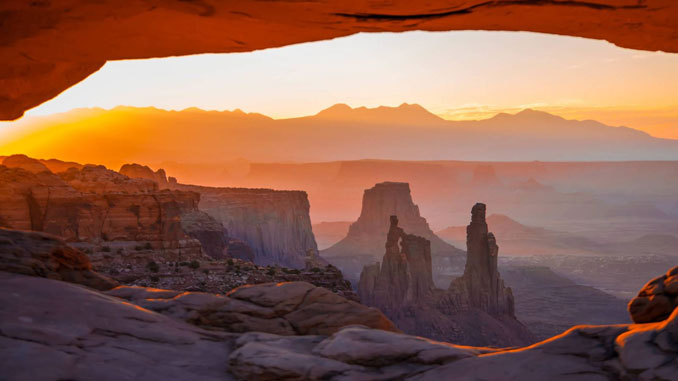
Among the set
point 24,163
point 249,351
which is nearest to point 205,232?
point 24,163

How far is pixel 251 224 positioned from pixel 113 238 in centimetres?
5613

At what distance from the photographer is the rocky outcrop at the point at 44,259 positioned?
10773 millimetres

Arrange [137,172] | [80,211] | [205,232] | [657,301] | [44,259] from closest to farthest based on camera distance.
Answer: [657,301]
[44,259]
[80,211]
[205,232]
[137,172]

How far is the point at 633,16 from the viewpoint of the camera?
25.5ft

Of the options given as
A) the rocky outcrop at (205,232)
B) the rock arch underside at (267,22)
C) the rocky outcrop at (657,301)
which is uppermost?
the rock arch underside at (267,22)

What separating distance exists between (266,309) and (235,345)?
6.05ft

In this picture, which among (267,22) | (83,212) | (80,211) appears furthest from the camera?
(83,212)

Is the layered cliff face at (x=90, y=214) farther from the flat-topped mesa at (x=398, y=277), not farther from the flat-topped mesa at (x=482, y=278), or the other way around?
the flat-topped mesa at (x=482, y=278)

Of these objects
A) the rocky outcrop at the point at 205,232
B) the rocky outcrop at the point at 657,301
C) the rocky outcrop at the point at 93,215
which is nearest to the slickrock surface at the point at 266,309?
the rocky outcrop at the point at 657,301

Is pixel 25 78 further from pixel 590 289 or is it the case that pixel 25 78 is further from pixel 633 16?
pixel 590 289

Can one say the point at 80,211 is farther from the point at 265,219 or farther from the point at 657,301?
the point at 265,219

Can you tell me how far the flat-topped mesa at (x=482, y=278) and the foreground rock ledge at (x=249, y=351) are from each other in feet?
194

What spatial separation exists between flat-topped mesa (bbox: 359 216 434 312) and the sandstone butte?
2193 inches

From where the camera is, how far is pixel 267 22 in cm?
830
